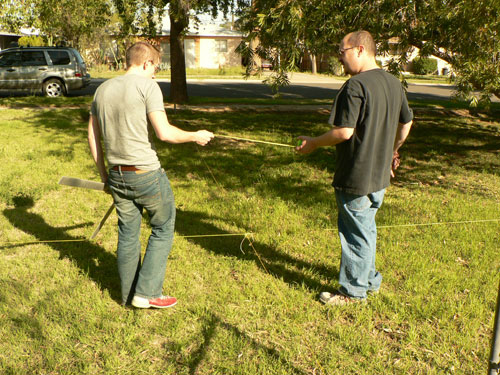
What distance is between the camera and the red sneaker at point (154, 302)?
3.31m

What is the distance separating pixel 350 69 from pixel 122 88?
1.54m

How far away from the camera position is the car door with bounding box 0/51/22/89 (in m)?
15.7

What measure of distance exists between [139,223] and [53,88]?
1442cm

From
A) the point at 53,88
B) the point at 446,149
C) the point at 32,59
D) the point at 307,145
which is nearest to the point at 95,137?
the point at 307,145

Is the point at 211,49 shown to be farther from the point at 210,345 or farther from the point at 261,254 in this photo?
the point at 210,345

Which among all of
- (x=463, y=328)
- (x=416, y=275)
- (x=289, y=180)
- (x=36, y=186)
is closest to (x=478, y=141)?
(x=289, y=180)

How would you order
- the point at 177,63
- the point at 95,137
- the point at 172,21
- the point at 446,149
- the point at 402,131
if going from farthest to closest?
the point at 177,63 < the point at 172,21 < the point at 446,149 < the point at 402,131 < the point at 95,137

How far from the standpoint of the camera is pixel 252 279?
3883 mm

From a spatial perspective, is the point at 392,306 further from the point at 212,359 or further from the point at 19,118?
the point at 19,118

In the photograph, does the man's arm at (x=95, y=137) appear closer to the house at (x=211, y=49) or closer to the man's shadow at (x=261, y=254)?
the man's shadow at (x=261, y=254)

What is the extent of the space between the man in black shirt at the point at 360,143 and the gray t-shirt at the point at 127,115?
1.16 m

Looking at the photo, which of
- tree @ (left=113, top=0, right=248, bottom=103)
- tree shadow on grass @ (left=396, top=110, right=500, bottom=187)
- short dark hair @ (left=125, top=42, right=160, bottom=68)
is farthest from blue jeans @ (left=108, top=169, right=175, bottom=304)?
tree @ (left=113, top=0, right=248, bottom=103)

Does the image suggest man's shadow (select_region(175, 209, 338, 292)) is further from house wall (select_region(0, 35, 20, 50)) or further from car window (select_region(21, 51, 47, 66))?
house wall (select_region(0, 35, 20, 50))

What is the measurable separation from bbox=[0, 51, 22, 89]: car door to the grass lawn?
972 cm
